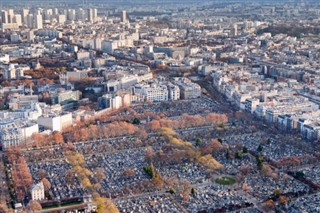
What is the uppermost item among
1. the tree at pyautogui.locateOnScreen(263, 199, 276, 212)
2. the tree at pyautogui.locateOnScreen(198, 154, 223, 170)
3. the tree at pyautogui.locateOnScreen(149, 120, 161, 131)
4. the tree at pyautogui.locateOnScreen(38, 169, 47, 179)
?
the tree at pyautogui.locateOnScreen(149, 120, 161, 131)

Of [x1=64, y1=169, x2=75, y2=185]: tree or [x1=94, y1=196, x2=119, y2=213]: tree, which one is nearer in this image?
[x1=94, y1=196, x2=119, y2=213]: tree

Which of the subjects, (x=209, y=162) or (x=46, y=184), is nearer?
(x=46, y=184)

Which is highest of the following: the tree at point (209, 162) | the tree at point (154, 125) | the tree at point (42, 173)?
the tree at point (154, 125)

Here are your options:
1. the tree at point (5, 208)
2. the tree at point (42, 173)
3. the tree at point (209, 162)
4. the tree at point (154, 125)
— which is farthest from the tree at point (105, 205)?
the tree at point (154, 125)

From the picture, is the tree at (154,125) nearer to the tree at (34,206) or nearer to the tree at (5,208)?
the tree at (34,206)

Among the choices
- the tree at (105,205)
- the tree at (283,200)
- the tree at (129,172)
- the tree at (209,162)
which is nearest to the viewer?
the tree at (105,205)

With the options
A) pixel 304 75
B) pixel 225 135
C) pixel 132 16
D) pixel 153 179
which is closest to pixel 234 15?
pixel 132 16

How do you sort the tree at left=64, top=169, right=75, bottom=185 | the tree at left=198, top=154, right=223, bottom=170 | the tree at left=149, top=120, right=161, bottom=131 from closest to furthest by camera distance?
1. the tree at left=64, top=169, right=75, bottom=185
2. the tree at left=198, top=154, right=223, bottom=170
3. the tree at left=149, top=120, right=161, bottom=131

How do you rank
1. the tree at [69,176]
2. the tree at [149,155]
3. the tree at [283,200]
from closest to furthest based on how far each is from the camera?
the tree at [283,200], the tree at [69,176], the tree at [149,155]

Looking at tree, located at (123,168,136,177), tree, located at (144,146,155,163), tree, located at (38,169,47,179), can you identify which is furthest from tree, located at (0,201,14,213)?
tree, located at (144,146,155,163)

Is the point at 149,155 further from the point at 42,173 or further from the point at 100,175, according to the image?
the point at 42,173

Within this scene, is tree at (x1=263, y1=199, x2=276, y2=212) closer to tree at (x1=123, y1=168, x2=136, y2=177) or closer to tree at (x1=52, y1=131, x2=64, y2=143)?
tree at (x1=123, y1=168, x2=136, y2=177)

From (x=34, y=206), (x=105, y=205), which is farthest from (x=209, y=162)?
(x=34, y=206)
